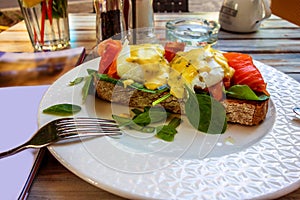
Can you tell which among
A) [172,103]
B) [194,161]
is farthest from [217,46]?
[194,161]

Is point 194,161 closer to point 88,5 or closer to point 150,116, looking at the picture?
point 150,116

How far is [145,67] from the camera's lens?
77cm

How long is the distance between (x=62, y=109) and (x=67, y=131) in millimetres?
108

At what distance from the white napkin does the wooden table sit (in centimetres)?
3

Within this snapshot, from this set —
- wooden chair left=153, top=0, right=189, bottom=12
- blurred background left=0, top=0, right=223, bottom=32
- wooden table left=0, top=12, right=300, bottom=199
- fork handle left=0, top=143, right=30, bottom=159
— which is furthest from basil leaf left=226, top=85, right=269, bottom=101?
blurred background left=0, top=0, right=223, bottom=32

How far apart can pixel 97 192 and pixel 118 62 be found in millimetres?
389

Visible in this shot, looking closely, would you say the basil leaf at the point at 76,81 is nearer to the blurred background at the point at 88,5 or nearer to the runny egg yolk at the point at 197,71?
the runny egg yolk at the point at 197,71

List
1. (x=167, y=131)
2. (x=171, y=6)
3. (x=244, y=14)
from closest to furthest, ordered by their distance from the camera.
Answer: (x=167, y=131) → (x=244, y=14) → (x=171, y=6)

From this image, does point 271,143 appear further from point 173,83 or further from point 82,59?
point 82,59

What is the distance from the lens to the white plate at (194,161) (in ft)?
1.57

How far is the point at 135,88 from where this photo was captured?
2.53 ft

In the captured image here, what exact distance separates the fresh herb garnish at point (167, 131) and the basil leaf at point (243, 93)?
16 cm

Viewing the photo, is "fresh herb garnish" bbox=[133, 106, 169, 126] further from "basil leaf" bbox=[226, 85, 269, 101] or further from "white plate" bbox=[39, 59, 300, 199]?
Answer: "basil leaf" bbox=[226, 85, 269, 101]

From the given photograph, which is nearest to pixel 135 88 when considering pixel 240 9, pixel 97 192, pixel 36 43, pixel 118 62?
pixel 118 62
